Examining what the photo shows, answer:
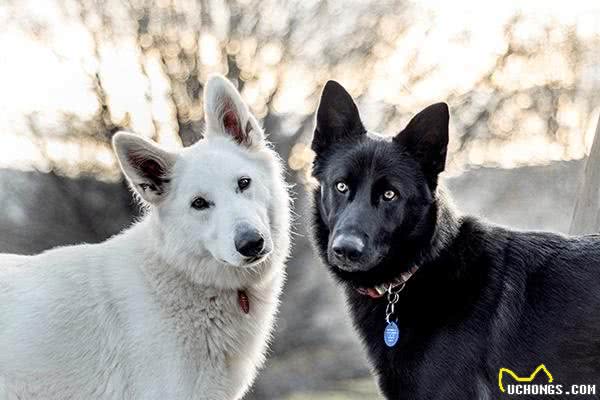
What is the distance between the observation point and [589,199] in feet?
17.9

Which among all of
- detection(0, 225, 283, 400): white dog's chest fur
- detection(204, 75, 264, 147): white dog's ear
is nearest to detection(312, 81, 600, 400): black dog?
detection(204, 75, 264, 147): white dog's ear

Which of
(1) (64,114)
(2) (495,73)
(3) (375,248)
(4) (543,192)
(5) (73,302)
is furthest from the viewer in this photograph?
(4) (543,192)

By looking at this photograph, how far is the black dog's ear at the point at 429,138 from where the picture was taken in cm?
307

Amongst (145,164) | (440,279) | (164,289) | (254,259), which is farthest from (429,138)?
(164,289)

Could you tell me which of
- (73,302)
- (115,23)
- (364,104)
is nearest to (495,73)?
(364,104)

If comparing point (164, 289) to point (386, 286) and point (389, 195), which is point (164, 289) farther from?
point (389, 195)

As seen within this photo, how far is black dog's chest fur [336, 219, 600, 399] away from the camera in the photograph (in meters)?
2.96

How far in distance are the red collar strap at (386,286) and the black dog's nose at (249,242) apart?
60 cm

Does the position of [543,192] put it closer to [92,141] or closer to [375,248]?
[92,141]

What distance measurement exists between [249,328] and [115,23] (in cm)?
430

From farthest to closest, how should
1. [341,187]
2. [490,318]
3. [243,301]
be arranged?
[243,301]
[341,187]
[490,318]

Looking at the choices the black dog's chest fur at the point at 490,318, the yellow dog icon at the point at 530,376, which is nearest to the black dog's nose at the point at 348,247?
the black dog's chest fur at the point at 490,318

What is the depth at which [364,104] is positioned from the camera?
673 cm

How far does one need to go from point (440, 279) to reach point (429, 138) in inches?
24.9
